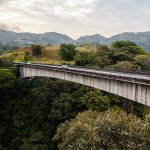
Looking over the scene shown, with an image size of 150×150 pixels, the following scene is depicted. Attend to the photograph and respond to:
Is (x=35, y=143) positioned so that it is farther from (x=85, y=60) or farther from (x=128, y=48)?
(x=128, y=48)

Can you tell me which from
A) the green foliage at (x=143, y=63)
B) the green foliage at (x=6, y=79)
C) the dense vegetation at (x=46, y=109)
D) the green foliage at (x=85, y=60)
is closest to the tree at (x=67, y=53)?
the green foliage at (x=85, y=60)

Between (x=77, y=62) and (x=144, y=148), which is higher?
(x=77, y=62)

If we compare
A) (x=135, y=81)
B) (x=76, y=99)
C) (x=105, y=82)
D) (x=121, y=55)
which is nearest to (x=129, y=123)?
(x=135, y=81)

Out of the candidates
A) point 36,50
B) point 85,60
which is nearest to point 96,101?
point 85,60

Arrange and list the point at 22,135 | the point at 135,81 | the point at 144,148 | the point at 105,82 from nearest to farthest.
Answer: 1. the point at 144,148
2. the point at 135,81
3. the point at 105,82
4. the point at 22,135

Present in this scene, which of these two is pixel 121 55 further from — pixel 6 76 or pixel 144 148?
pixel 144 148

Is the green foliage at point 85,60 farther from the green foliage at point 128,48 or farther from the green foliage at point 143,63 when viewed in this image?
the green foliage at point 128,48

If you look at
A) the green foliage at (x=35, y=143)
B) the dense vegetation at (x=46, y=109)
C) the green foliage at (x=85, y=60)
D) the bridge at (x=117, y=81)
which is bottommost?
the green foliage at (x=35, y=143)

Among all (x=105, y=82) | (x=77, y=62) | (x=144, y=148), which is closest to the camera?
(x=144, y=148)

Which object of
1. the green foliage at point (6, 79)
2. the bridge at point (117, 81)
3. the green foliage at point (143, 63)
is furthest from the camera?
the green foliage at point (143, 63)
